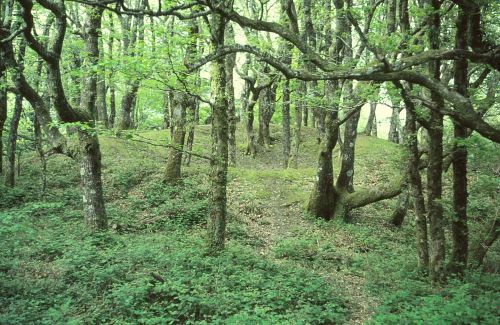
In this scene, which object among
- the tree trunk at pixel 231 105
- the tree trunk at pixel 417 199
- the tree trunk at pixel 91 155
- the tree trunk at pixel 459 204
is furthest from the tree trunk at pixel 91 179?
the tree trunk at pixel 459 204

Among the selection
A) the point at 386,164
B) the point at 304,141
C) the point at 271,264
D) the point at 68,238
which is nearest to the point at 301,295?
the point at 271,264

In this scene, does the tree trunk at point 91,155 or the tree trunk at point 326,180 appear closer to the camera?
the tree trunk at point 91,155

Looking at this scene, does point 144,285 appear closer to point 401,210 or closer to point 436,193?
point 436,193

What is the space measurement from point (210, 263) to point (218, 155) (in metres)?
2.52

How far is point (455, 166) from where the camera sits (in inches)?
346

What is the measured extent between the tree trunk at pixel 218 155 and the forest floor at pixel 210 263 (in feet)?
2.20

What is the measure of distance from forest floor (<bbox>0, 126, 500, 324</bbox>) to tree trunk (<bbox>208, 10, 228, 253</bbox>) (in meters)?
0.67

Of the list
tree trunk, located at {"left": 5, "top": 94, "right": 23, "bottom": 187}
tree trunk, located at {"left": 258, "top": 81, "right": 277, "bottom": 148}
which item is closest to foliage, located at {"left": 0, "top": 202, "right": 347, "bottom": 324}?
tree trunk, located at {"left": 5, "top": 94, "right": 23, "bottom": 187}

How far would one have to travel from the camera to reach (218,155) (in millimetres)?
9008

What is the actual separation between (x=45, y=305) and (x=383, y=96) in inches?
365

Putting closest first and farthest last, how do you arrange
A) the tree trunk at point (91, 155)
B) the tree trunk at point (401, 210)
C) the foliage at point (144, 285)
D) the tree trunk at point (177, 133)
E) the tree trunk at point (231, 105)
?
1. the foliage at point (144, 285)
2. the tree trunk at point (91, 155)
3. the tree trunk at point (401, 210)
4. the tree trunk at point (177, 133)
5. the tree trunk at point (231, 105)

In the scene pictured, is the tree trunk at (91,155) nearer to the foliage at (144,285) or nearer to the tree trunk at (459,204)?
the foliage at (144,285)

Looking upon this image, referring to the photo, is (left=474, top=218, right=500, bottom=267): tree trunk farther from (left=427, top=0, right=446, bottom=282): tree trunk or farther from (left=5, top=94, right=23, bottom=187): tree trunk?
(left=5, top=94, right=23, bottom=187): tree trunk

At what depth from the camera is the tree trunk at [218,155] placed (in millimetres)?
8906
